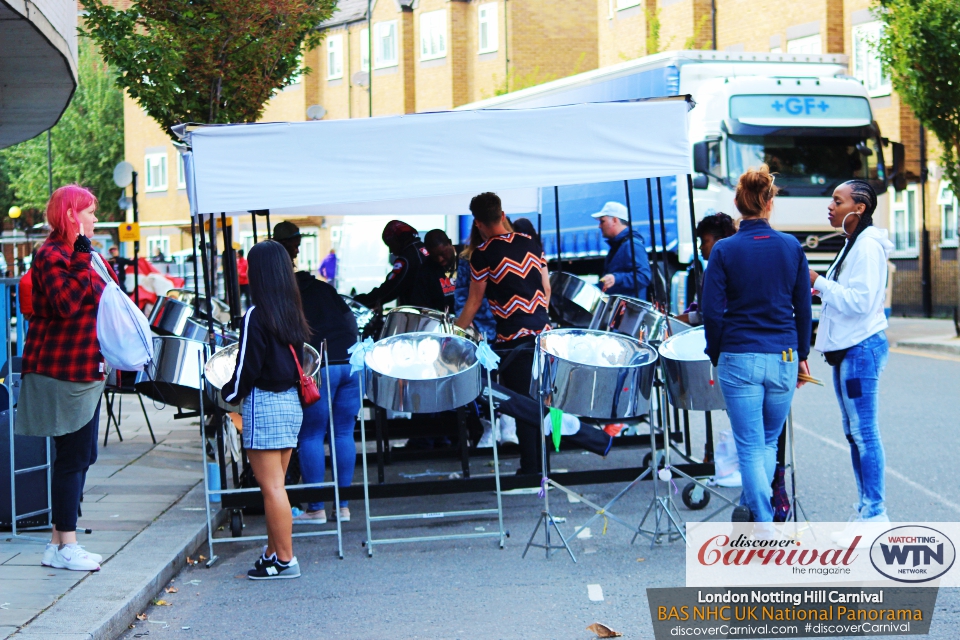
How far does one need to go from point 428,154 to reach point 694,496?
2476 mm

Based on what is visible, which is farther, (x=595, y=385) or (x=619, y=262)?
(x=619, y=262)

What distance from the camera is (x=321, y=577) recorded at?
5.31 m

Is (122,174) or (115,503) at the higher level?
(122,174)

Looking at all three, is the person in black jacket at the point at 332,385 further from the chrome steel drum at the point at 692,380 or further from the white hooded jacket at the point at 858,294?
the white hooded jacket at the point at 858,294

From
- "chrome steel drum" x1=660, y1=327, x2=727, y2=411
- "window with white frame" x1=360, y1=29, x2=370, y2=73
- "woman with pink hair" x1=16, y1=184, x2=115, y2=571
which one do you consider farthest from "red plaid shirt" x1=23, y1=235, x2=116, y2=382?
"window with white frame" x1=360, y1=29, x2=370, y2=73

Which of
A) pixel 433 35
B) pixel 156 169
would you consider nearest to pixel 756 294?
pixel 433 35

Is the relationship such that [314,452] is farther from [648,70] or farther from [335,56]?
[335,56]

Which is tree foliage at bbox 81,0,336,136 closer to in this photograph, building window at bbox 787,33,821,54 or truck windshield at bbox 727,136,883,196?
truck windshield at bbox 727,136,883,196

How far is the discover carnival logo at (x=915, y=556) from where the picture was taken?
15.0ft

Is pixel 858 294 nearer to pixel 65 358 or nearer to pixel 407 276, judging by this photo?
pixel 407 276

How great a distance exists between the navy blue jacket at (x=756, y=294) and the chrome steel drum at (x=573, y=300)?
345cm

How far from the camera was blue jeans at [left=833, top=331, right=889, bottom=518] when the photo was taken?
5.09 meters

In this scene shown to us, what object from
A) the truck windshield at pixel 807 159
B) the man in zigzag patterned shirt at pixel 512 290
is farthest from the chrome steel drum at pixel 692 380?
the truck windshield at pixel 807 159

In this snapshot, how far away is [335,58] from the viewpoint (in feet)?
136
